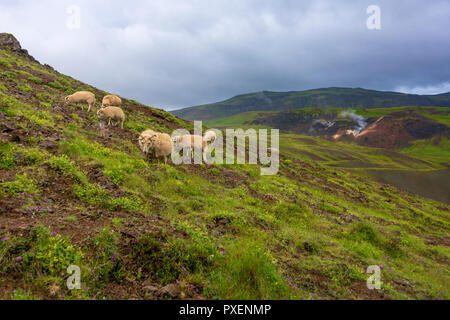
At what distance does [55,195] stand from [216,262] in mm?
5166

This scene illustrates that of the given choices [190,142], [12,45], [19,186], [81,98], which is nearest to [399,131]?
[190,142]

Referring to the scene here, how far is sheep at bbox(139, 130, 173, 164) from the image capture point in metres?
12.5

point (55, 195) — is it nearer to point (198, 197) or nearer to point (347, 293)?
point (198, 197)

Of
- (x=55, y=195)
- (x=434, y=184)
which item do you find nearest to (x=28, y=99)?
(x=55, y=195)

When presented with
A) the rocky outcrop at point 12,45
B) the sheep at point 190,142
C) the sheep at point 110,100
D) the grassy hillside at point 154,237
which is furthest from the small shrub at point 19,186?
the rocky outcrop at point 12,45

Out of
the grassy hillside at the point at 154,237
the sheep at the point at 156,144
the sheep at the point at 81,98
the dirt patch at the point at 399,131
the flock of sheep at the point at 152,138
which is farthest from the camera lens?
the dirt patch at the point at 399,131

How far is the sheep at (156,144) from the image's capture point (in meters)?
12.5

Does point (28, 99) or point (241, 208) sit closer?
point (241, 208)

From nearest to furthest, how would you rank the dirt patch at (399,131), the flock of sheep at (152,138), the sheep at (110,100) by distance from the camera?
the flock of sheep at (152,138) < the sheep at (110,100) < the dirt patch at (399,131)

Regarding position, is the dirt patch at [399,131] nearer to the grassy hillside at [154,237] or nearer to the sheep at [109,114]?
the grassy hillside at [154,237]

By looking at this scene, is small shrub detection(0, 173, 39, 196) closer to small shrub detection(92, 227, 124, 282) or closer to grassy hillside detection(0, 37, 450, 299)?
grassy hillside detection(0, 37, 450, 299)

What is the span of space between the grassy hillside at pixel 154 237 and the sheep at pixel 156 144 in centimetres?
71

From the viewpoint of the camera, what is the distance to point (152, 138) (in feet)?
40.9

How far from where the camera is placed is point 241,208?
10781 mm
